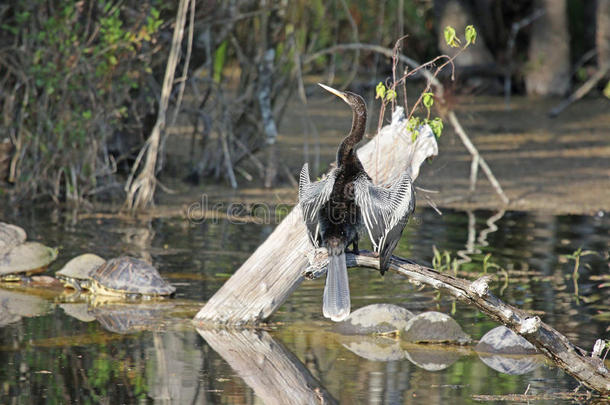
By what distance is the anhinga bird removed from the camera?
5.71m

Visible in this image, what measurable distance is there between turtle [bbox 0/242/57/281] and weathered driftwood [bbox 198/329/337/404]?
7.31ft

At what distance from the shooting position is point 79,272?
8445 mm

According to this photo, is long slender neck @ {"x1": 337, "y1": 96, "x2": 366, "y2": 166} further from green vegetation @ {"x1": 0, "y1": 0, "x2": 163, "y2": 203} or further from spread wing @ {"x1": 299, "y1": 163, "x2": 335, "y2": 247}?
green vegetation @ {"x1": 0, "y1": 0, "x2": 163, "y2": 203}

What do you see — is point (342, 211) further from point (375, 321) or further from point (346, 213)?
point (375, 321)

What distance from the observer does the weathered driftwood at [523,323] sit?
5.40 m

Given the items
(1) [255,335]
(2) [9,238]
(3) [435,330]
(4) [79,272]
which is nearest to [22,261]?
(2) [9,238]

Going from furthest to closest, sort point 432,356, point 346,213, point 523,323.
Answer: point 432,356 < point 346,213 < point 523,323

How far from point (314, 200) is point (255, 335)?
5.19 ft

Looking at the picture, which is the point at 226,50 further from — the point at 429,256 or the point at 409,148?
the point at 409,148

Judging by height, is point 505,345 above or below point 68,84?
below

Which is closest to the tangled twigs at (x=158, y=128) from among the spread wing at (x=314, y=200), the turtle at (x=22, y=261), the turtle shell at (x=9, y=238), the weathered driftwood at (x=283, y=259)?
the turtle shell at (x=9, y=238)

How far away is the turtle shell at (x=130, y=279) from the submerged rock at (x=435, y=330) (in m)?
2.09

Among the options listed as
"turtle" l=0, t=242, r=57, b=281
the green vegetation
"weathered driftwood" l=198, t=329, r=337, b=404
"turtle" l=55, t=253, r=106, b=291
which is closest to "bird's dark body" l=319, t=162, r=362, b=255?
"weathered driftwood" l=198, t=329, r=337, b=404

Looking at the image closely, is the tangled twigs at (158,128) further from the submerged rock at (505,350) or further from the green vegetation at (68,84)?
the submerged rock at (505,350)
